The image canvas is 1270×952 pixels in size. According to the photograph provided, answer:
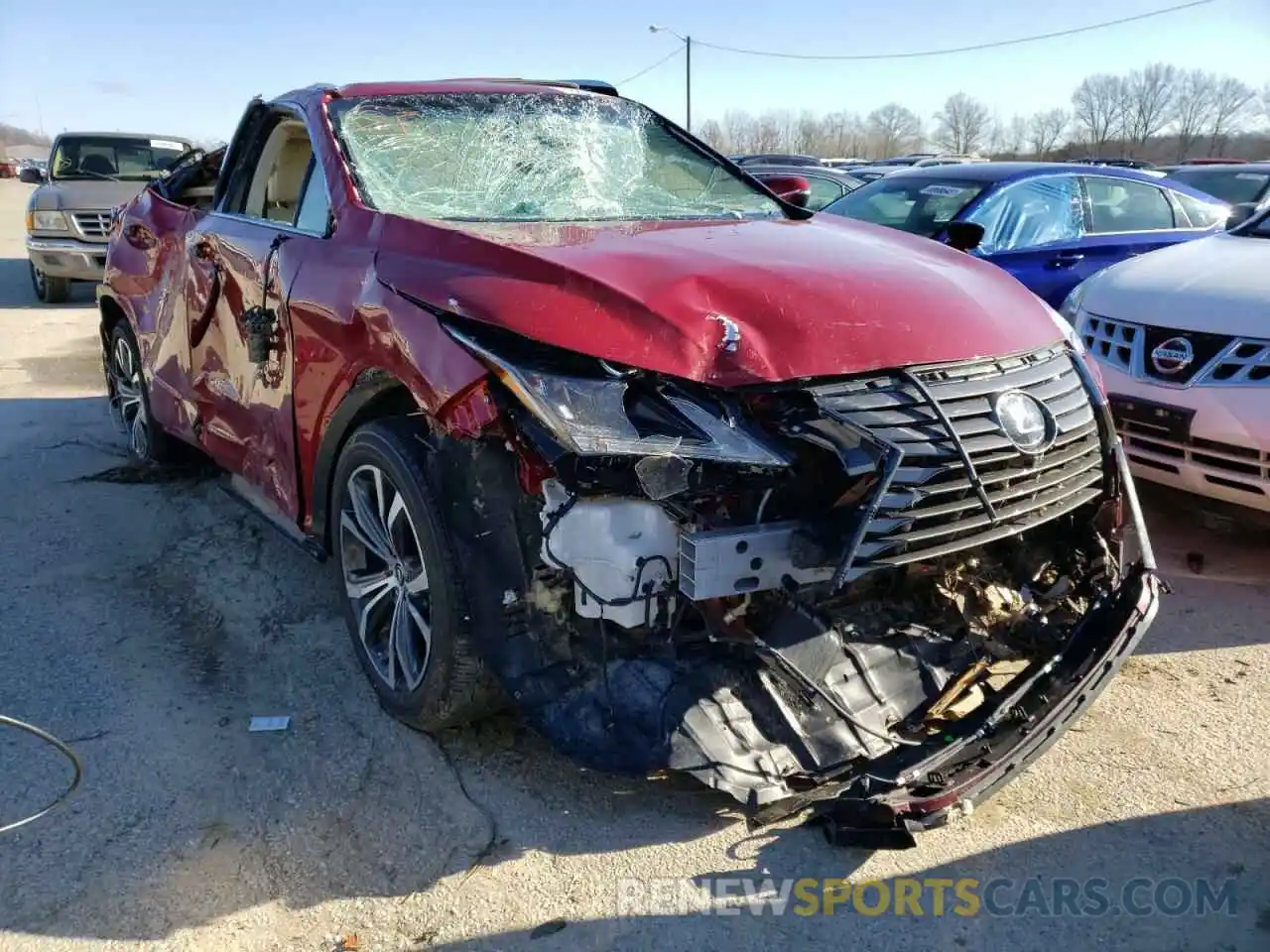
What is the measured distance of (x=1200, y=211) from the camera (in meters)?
7.69

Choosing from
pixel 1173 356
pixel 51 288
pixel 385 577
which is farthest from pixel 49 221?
pixel 1173 356

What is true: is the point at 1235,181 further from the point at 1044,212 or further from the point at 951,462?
the point at 951,462

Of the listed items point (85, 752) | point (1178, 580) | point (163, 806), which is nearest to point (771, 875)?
point (163, 806)

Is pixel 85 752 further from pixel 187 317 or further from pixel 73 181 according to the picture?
pixel 73 181

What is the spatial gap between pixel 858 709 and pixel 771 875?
1.54ft

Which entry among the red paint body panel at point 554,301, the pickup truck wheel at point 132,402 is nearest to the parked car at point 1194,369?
the red paint body panel at point 554,301

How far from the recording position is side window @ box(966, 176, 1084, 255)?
21.7ft

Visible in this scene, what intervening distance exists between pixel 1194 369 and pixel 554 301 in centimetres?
305

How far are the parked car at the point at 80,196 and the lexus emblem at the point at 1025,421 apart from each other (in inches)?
427

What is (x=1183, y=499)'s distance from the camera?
4.53m

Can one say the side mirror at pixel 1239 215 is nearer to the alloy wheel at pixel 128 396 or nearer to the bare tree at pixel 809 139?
the alloy wheel at pixel 128 396

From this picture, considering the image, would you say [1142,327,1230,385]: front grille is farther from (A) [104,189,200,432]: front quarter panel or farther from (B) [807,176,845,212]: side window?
(B) [807,176,845,212]: side window

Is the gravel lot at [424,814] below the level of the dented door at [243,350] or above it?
below

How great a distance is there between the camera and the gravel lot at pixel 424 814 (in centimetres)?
235
